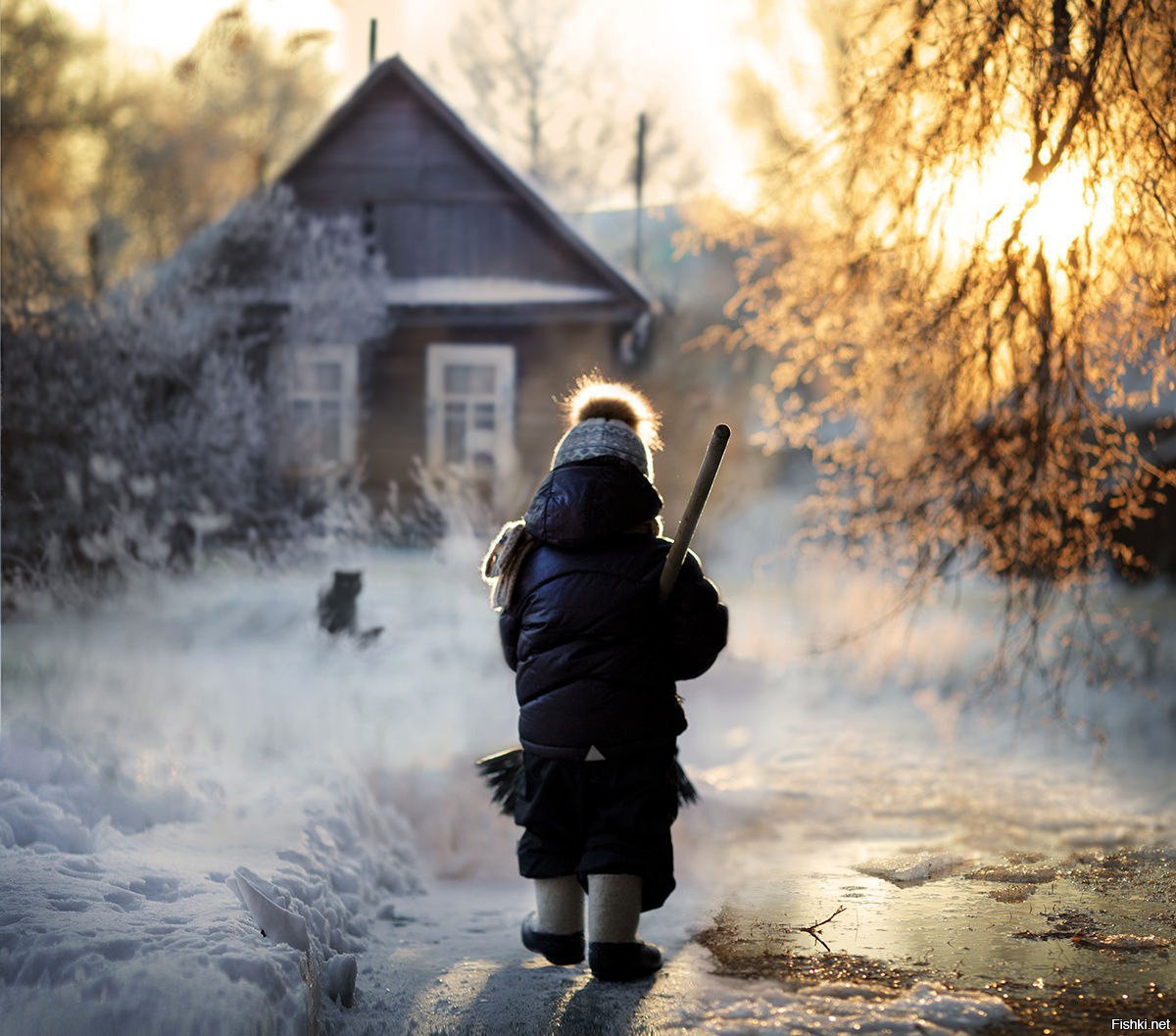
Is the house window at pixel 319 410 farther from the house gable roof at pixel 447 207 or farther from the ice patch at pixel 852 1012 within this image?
the ice patch at pixel 852 1012

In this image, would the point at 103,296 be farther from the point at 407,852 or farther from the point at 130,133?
the point at 407,852

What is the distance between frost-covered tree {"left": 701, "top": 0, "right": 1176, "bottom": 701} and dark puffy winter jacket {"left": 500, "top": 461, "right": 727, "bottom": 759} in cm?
206

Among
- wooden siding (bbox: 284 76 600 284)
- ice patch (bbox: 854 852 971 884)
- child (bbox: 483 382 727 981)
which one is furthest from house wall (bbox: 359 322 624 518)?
child (bbox: 483 382 727 981)

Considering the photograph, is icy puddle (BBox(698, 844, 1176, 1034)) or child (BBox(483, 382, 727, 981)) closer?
icy puddle (BBox(698, 844, 1176, 1034))

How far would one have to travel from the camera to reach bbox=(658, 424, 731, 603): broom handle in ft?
9.87

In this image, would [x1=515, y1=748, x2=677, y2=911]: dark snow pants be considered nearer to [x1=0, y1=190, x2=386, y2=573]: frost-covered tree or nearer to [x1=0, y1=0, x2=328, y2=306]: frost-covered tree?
[x1=0, y1=190, x2=386, y2=573]: frost-covered tree

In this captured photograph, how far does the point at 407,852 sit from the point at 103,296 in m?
4.08

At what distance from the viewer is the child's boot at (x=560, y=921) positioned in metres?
3.16

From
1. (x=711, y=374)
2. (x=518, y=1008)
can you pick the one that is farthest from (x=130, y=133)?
(x=518, y=1008)

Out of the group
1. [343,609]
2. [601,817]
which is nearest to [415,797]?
[343,609]

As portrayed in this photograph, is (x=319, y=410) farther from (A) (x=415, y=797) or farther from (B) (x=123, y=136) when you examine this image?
(A) (x=415, y=797)

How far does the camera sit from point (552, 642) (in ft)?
10.3

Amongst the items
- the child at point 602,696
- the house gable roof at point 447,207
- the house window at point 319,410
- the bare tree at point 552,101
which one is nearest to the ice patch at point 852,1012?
the child at point 602,696

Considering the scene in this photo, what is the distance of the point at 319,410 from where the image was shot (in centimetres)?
781
